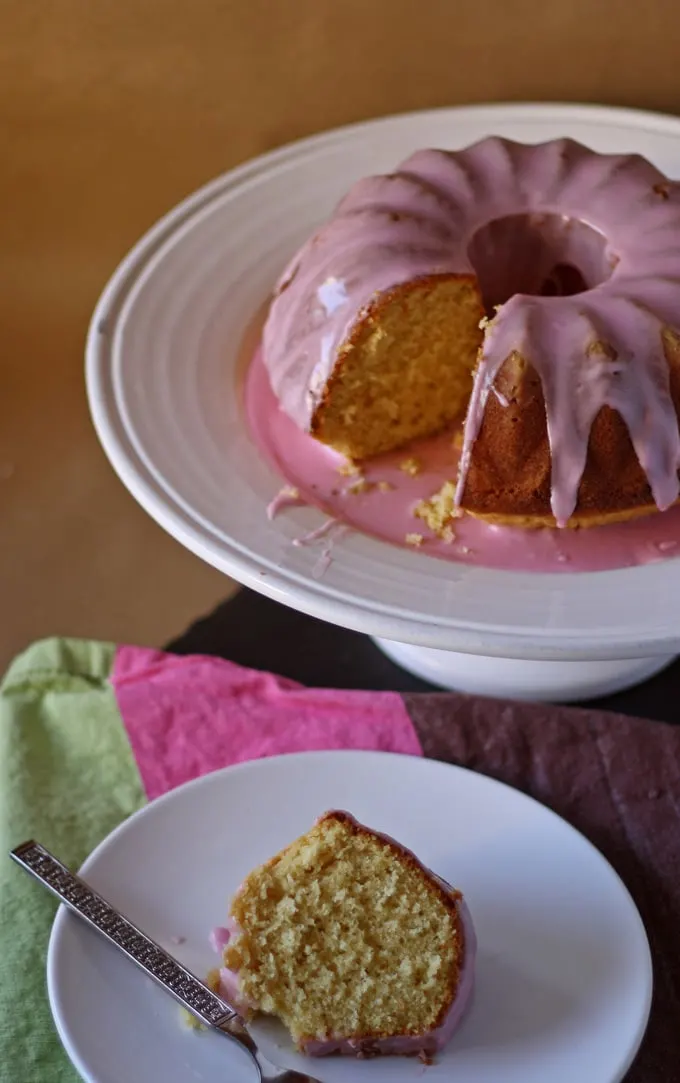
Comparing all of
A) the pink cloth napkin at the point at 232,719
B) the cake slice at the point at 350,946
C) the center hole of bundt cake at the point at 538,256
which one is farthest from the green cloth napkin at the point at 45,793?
the center hole of bundt cake at the point at 538,256

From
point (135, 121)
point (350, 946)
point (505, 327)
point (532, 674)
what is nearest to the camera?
point (350, 946)

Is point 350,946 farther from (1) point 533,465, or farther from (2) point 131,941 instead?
(1) point 533,465

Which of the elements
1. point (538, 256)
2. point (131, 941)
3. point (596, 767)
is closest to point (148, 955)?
point (131, 941)

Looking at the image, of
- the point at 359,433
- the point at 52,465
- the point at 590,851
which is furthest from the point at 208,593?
the point at 590,851

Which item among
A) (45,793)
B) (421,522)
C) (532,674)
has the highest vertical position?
(421,522)

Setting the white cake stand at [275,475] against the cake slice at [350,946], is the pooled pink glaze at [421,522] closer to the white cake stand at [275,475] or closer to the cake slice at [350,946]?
the white cake stand at [275,475]

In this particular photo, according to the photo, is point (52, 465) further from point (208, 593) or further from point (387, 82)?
point (387, 82)

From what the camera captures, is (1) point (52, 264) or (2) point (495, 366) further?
(1) point (52, 264)
